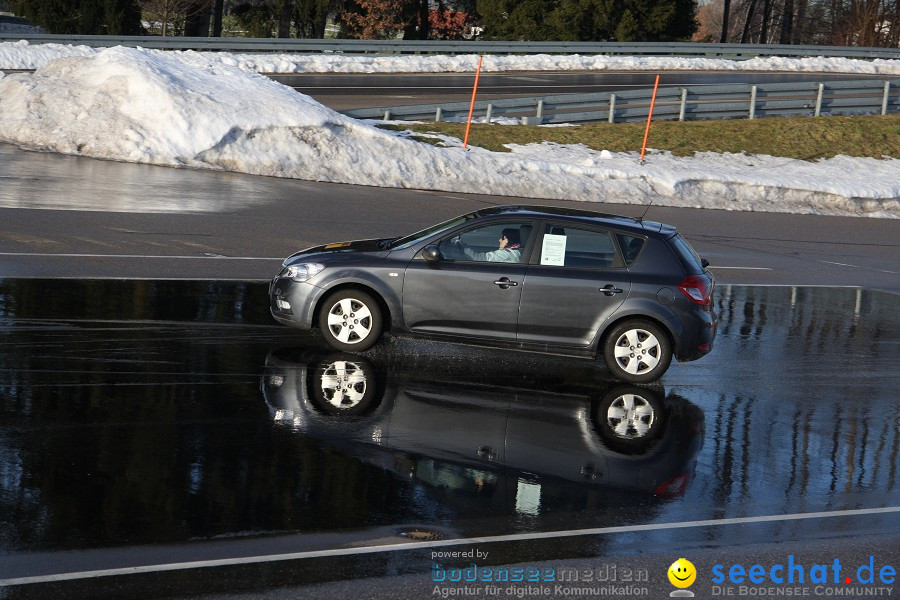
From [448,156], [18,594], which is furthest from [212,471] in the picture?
[448,156]

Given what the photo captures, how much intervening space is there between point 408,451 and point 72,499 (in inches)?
94.2

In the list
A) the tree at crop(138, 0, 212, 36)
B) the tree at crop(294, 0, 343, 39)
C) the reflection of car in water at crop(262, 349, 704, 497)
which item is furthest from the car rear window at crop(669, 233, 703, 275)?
the tree at crop(294, 0, 343, 39)

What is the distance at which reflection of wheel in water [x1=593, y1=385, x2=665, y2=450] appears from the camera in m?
8.63

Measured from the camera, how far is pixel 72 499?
649cm

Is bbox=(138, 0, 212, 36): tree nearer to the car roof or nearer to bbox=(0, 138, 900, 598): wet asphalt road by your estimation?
bbox=(0, 138, 900, 598): wet asphalt road

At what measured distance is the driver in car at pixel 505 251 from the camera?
1034 centimetres

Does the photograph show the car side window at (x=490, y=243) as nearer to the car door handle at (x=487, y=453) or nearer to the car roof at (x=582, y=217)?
the car roof at (x=582, y=217)

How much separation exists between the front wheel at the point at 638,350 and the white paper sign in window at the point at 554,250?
0.83 metres

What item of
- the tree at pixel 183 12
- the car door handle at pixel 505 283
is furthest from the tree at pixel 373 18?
the car door handle at pixel 505 283

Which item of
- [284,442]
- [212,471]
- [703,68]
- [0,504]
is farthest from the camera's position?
[703,68]

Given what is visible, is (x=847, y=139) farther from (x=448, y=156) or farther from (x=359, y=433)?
(x=359, y=433)

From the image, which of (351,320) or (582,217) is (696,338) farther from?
(351,320)

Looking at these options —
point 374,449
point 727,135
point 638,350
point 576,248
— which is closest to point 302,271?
point 576,248

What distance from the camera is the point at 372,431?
27.1 feet
